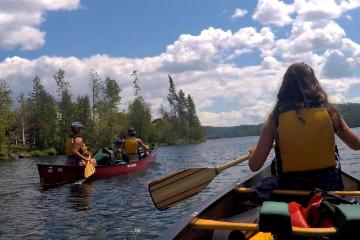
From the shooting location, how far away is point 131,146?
21.2 meters

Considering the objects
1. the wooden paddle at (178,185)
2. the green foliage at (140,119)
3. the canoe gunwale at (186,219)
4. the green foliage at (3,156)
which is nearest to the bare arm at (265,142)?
the canoe gunwale at (186,219)

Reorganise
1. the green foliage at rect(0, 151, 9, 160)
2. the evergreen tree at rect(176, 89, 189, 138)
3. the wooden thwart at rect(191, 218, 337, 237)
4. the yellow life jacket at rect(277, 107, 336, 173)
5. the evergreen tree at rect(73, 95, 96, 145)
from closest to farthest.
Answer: the wooden thwart at rect(191, 218, 337, 237) < the yellow life jacket at rect(277, 107, 336, 173) < the green foliage at rect(0, 151, 9, 160) < the evergreen tree at rect(73, 95, 96, 145) < the evergreen tree at rect(176, 89, 189, 138)

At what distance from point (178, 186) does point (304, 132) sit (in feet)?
7.76

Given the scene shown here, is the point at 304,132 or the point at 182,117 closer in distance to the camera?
the point at 304,132

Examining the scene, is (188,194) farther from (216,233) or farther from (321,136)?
(321,136)

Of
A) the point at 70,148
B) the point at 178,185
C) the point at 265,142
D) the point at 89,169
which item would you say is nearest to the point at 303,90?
the point at 265,142

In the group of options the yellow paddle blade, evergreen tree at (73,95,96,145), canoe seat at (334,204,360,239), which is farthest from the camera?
evergreen tree at (73,95,96,145)

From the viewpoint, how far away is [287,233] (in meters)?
2.75

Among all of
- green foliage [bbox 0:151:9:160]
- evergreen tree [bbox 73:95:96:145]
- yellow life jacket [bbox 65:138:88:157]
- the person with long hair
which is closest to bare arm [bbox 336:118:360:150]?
the person with long hair

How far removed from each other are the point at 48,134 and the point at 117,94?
13.8 meters

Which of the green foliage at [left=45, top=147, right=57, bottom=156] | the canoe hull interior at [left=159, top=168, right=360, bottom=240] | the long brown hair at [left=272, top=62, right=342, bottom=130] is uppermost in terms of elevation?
the long brown hair at [left=272, top=62, right=342, bottom=130]

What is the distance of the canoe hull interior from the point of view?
11.7 feet

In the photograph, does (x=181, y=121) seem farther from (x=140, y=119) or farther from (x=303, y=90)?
(x=303, y=90)

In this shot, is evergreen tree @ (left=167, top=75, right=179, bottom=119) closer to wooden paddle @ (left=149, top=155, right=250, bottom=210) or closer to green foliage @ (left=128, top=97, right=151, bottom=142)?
green foliage @ (left=128, top=97, right=151, bottom=142)
